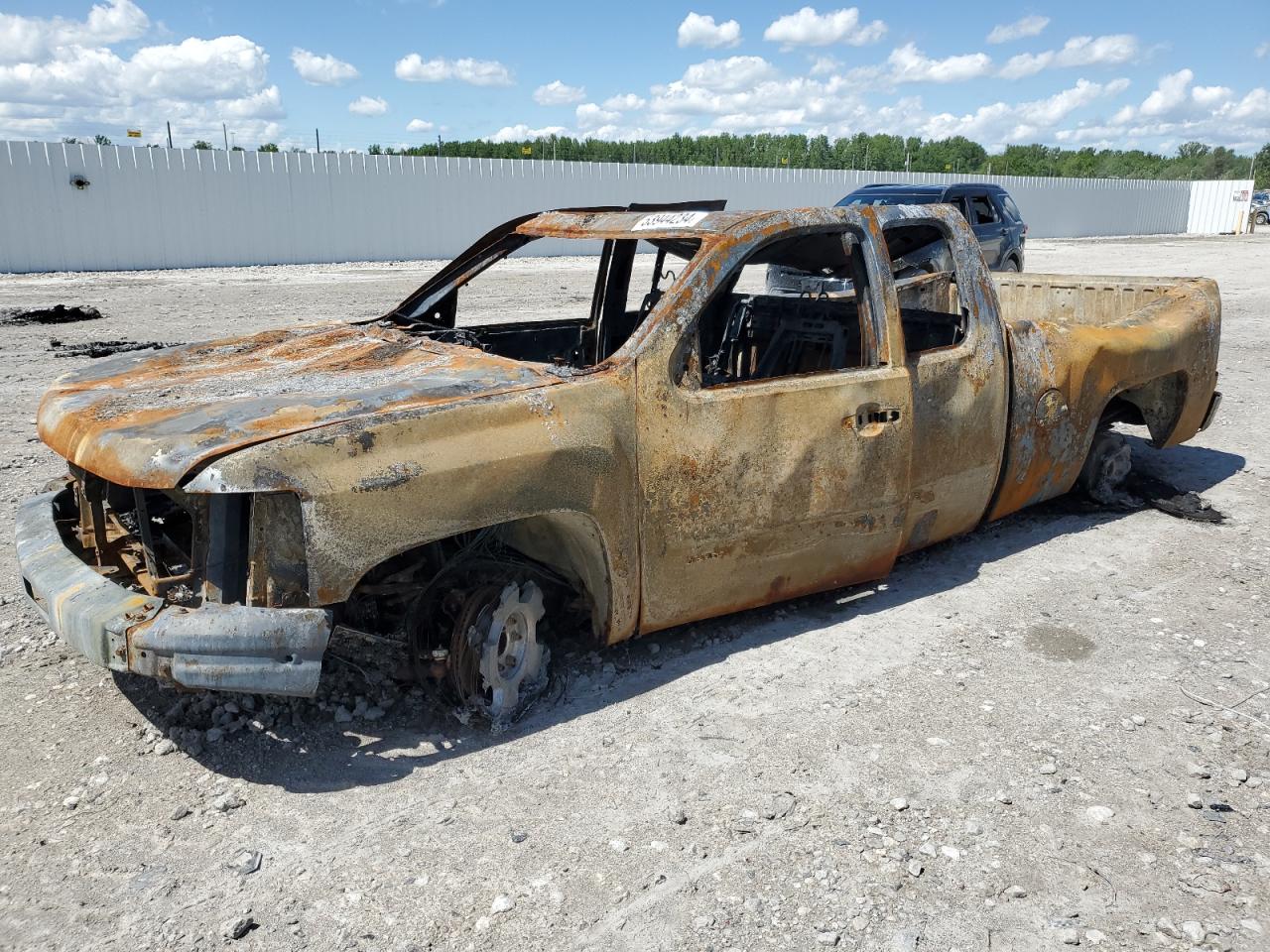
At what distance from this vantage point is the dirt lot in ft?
8.26

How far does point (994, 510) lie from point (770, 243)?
1833 millimetres

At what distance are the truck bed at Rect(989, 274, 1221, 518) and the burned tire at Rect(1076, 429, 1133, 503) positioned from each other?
5.2 inches

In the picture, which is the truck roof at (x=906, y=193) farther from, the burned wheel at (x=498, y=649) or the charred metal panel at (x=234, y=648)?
the charred metal panel at (x=234, y=648)

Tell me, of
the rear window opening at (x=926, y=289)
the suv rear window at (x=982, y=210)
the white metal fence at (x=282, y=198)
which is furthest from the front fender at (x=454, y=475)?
the white metal fence at (x=282, y=198)

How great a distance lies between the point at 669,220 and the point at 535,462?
140 cm

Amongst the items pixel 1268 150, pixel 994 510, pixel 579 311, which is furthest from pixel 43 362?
pixel 1268 150

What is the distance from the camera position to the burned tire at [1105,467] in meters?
5.57

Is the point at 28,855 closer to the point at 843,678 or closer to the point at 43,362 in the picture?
the point at 843,678

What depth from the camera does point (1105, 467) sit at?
18.4 ft

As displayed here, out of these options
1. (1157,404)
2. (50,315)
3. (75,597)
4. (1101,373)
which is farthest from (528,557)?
(50,315)

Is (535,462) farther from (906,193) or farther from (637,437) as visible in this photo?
(906,193)

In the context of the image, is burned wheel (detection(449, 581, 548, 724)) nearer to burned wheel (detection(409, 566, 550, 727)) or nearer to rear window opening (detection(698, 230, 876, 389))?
burned wheel (detection(409, 566, 550, 727))

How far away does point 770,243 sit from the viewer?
3930mm

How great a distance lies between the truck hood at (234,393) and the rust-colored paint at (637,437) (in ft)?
0.04
